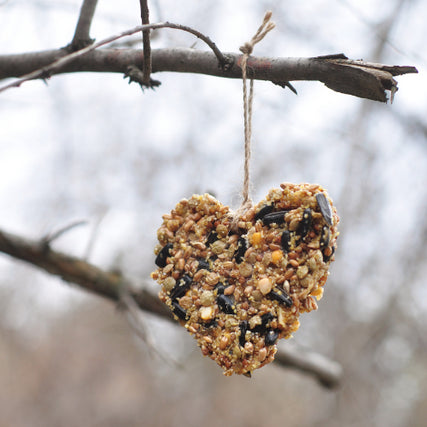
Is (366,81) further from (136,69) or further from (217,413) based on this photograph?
(217,413)

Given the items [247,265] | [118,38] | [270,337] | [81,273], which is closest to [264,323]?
[270,337]

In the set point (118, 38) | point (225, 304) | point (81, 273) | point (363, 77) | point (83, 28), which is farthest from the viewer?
point (81, 273)

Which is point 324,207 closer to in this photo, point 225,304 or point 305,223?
point 305,223

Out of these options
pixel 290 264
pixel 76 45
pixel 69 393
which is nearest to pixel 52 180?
pixel 69 393

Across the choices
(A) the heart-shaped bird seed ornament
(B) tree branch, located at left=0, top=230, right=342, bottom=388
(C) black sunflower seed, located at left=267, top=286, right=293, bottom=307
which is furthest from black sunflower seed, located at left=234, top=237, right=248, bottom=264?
(B) tree branch, located at left=0, top=230, right=342, bottom=388

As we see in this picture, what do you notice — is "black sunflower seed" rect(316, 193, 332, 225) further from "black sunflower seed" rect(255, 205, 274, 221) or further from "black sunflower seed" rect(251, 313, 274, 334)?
"black sunflower seed" rect(251, 313, 274, 334)
